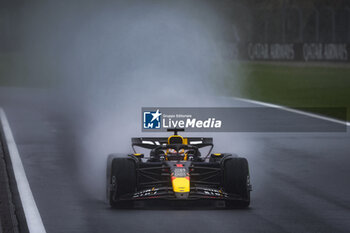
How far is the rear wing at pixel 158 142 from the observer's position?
35.9 ft

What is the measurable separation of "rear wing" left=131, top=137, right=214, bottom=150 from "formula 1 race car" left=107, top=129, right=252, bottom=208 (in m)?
0.72

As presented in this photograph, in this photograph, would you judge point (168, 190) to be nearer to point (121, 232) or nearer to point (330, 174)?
point (121, 232)

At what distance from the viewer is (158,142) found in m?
11.1

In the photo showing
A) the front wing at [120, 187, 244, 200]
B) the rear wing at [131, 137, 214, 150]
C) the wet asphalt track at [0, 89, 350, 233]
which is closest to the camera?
the wet asphalt track at [0, 89, 350, 233]

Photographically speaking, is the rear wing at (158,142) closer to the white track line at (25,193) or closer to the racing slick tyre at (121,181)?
the racing slick tyre at (121,181)

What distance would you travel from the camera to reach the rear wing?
10930 mm

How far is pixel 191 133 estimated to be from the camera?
661 inches

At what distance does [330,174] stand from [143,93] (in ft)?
47.9

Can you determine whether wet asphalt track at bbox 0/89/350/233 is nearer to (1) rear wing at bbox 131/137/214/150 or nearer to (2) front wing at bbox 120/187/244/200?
(2) front wing at bbox 120/187/244/200

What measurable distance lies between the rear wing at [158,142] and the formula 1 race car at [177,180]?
0.72 metres

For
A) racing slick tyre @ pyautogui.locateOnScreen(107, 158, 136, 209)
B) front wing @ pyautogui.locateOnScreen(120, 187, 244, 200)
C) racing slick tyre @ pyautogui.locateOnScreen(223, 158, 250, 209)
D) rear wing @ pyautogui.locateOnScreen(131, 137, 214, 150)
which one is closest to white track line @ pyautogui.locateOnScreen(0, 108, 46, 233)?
racing slick tyre @ pyautogui.locateOnScreen(107, 158, 136, 209)

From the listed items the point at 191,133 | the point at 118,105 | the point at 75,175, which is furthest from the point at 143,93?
the point at 75,175

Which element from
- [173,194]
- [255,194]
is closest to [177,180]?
[173,194]

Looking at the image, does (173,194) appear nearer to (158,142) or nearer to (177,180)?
(177,180)
